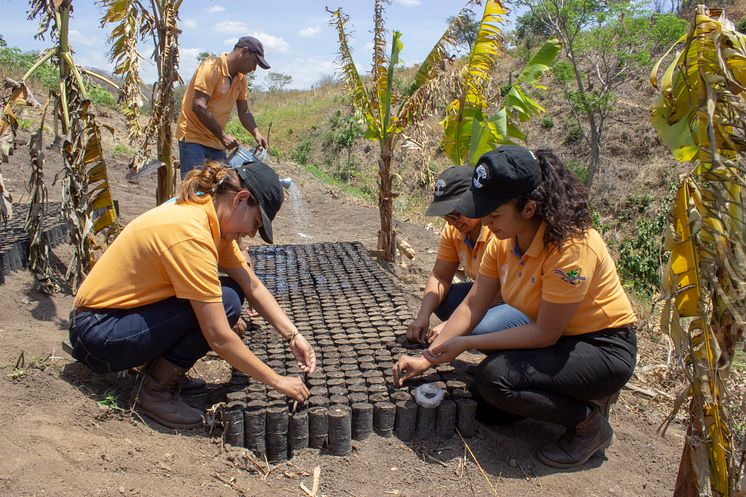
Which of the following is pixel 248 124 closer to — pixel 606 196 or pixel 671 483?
pixel 671 483

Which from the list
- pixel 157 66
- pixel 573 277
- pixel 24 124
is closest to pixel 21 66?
pixel 24 124

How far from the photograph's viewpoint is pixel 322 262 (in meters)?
5.70

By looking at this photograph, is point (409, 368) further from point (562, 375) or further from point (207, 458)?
point (207, 458)

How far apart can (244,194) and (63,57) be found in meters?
2.57

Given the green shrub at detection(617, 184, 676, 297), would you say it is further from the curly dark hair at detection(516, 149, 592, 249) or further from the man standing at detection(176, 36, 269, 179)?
the curly dark hair at detection(516, 149, 592, 249)

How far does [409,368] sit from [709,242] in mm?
1567

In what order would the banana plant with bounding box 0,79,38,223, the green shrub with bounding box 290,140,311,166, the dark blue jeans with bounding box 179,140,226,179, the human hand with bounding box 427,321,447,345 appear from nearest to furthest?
the human hand with bounding box 427,321,447,345, the banana plant with bounding box 0,79,38,223, the dark blue jeans with bounding box 179,140,226,179, the green shrub with bounding box 290,140,311,166

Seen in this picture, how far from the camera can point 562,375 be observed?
2717 millimetres

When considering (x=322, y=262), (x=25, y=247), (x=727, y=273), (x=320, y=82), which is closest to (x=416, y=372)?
(x=727, y=273)

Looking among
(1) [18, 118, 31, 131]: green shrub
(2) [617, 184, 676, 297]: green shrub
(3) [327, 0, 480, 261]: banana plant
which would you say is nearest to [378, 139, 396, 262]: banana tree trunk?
(3) [327, 0, 480, 261]: banana plant

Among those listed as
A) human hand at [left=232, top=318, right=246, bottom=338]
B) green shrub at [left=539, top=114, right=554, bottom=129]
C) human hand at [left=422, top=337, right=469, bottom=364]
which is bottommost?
human hand at [left=232, top=318, right=246, bottom=338]

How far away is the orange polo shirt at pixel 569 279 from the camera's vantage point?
260 centimetres

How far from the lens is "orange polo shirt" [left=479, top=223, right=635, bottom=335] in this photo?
2.60m

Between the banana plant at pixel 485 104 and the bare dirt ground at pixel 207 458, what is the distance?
8.66 feet
